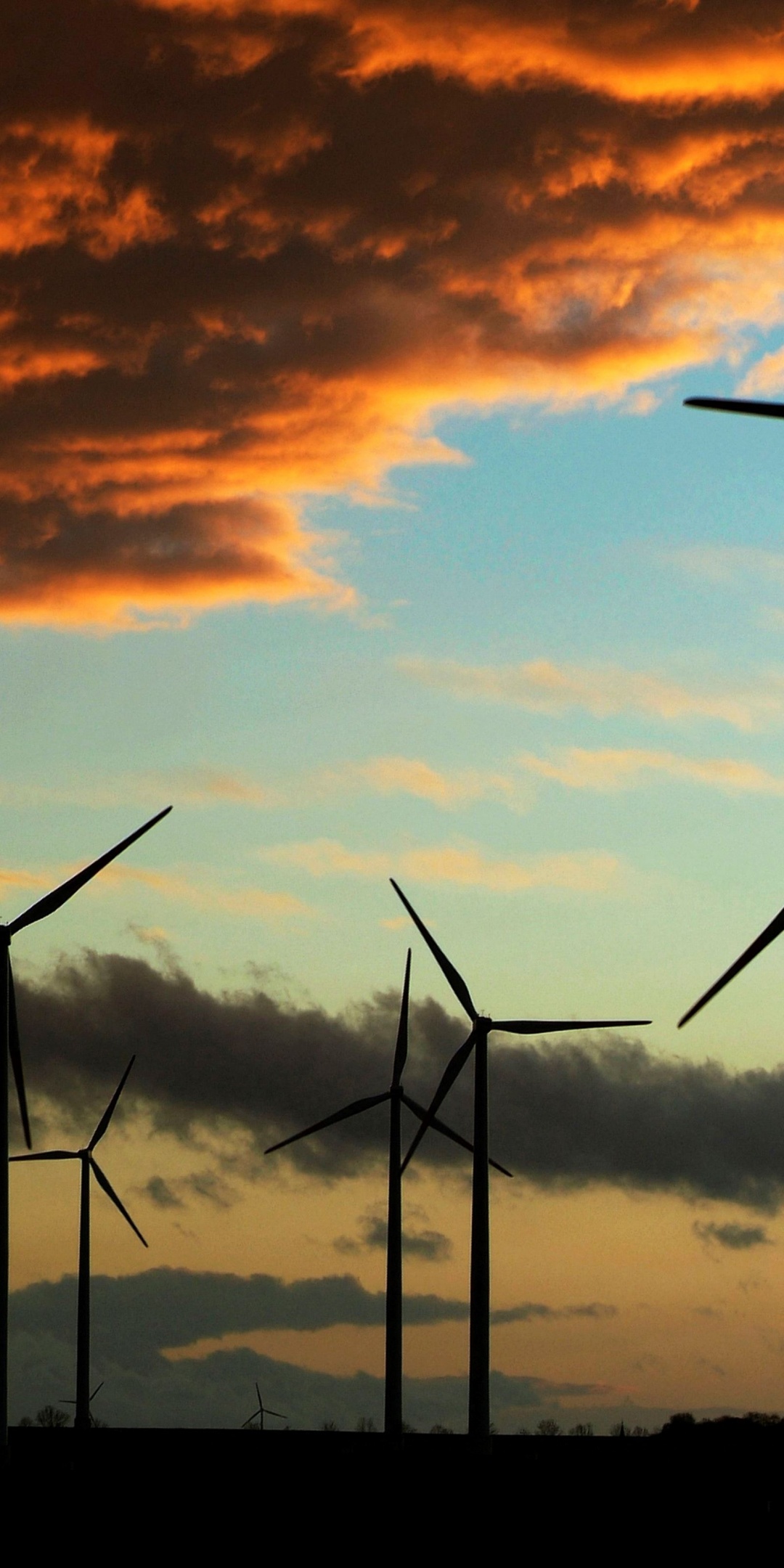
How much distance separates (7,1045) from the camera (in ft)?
273

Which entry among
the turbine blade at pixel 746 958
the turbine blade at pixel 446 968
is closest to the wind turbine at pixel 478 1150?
the turbine blade at pixel 446 968

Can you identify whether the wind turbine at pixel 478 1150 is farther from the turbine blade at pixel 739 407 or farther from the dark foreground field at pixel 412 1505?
the turbine blade at pixel 739 407

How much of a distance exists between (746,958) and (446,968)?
4587 centimetres

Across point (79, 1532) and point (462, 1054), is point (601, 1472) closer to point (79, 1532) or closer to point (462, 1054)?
point (462, 1054)

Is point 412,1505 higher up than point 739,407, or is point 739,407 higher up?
point 739,407

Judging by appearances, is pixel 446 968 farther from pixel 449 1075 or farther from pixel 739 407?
pixel 739 407

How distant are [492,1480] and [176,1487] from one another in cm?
1577

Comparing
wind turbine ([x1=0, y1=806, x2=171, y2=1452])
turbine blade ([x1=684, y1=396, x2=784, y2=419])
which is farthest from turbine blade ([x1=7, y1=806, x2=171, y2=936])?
turbine blade ([x1=684, y1=396, x2=784, y2=419])

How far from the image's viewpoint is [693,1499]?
96.1 meters

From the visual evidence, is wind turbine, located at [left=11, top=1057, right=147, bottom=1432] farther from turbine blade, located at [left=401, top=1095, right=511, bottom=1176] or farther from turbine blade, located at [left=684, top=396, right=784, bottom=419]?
turbine blade, located at [left=684, top=396, right=784, bottom=419]

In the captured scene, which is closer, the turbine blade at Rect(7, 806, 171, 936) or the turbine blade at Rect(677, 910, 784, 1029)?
the turbine blade at Rect(677, 910, 784, 1029)

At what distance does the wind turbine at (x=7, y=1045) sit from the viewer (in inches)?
3179

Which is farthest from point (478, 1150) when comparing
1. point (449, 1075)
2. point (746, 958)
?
point (746, 958)

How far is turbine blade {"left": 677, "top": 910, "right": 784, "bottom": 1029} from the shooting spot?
49438 mm
